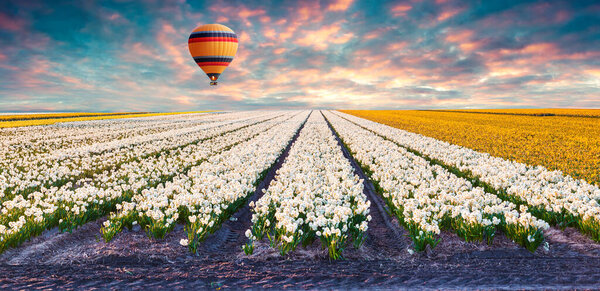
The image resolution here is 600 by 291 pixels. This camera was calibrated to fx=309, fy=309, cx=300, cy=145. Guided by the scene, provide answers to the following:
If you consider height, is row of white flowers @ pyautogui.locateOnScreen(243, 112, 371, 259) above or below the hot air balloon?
below

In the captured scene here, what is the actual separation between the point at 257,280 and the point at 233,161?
899 cm

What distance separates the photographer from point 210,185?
8.83 m

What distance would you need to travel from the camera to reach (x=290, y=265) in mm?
5609

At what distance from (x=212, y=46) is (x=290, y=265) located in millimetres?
30017

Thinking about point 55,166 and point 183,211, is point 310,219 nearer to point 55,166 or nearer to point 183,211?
point 183,211

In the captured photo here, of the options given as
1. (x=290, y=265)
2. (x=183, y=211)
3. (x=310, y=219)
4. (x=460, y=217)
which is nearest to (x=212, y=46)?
(x=183, y=211)

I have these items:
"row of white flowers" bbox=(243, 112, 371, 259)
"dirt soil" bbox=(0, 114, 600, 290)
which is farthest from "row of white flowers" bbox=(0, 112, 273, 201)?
"row of white flowers" bbox=(243, 112, 371, 259)

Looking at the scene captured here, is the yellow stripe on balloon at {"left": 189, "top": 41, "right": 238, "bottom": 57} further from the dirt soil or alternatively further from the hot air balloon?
the dirt soil

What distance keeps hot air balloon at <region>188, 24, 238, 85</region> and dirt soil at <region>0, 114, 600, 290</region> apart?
1094 inches

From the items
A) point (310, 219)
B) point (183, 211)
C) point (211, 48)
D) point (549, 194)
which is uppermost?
point (211, 48)

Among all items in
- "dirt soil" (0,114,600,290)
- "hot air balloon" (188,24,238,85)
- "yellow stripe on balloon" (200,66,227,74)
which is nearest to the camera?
"dirt soil" (0,114,600,290)

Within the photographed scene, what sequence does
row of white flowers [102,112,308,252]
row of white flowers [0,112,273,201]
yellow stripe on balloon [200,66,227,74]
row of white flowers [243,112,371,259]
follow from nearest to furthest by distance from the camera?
row of white flowers [243,112,371,259] → row of white flowers [102,112,308,252] → row of white flowers [0,112,273,201] → yellow stripe on balloon [200,66,227,74]

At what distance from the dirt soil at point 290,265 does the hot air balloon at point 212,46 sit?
2778 centimetres

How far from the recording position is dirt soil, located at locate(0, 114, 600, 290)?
4984mm
